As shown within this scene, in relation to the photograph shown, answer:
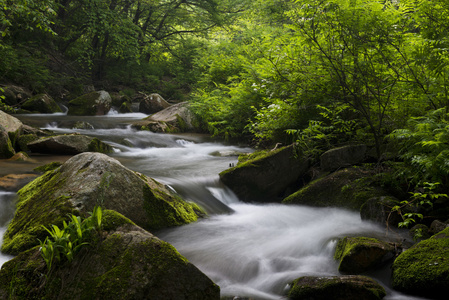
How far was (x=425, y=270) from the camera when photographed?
3416mm

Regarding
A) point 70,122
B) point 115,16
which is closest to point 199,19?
point 115,16

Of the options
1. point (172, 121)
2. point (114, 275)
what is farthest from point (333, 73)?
point (172, 121)

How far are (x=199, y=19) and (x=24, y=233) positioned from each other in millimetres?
22290

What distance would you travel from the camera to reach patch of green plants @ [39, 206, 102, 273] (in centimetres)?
266

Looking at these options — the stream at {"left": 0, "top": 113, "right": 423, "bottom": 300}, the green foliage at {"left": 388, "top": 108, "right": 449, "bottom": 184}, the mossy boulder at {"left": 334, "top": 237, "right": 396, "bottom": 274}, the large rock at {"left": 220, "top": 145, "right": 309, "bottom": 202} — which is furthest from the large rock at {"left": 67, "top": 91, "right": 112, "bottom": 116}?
→ the mossy boulder at {"left": 334, "top": 237, "right": 396, "bottom": 274}

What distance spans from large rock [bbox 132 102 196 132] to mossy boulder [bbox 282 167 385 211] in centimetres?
831

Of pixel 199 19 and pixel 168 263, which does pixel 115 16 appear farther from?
pixel 168 263

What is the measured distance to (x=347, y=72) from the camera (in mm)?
6320

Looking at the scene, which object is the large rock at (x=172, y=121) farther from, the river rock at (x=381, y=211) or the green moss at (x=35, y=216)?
the river rock at (x=381, y=211)

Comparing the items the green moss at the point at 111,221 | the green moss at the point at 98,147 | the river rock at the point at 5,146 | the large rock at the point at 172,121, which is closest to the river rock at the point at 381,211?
the green moss at the point at 111,221

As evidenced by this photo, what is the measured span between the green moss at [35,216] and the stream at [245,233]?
0.63 ft

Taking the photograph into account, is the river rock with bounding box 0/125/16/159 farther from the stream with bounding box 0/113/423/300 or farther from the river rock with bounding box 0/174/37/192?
the river rock with bounding box 0/174/37/192

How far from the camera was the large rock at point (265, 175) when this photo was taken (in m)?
6.98

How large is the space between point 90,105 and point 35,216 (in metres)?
14.2
